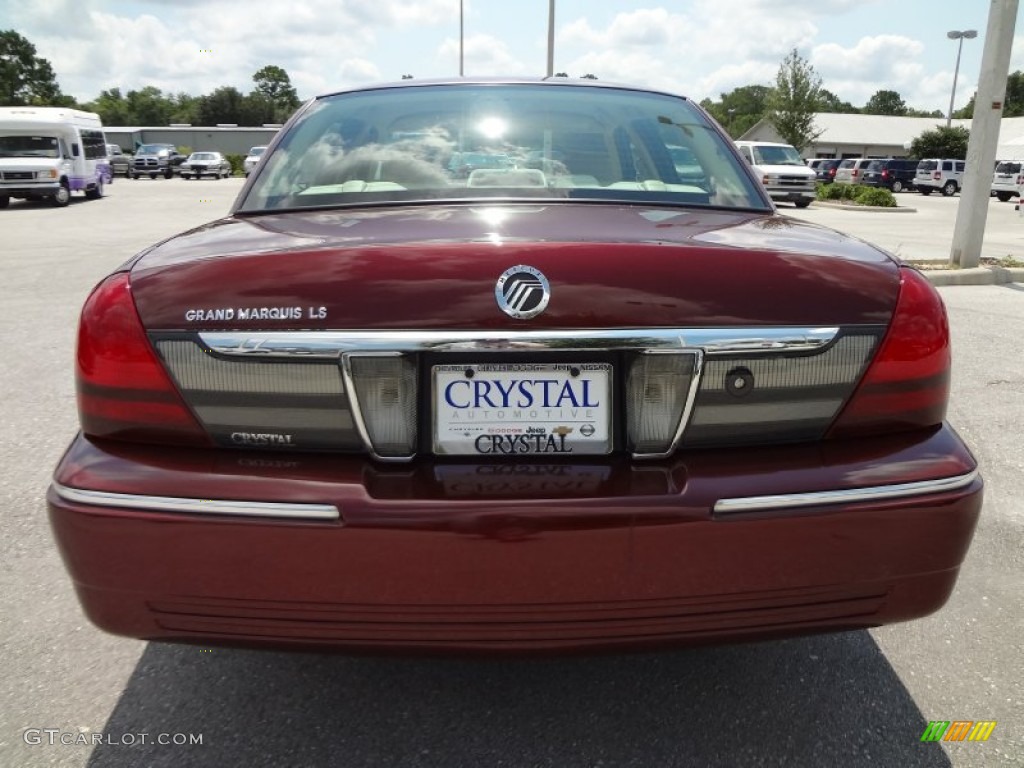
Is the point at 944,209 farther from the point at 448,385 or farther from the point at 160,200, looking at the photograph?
the point at 448,385

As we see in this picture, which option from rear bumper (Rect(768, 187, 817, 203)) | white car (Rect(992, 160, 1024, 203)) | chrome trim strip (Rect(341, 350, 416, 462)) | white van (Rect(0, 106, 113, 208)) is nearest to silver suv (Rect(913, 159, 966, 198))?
white car (Rect(992, 160, 1024, 203))

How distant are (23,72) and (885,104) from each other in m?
119

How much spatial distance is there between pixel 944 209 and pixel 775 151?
21.1 feet

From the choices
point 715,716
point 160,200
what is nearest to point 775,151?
point 160,200

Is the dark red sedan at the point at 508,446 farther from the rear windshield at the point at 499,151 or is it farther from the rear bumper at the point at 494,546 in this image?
the rear windshield at the point at 499,151

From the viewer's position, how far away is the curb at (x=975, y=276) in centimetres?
964

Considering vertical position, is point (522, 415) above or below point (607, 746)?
above

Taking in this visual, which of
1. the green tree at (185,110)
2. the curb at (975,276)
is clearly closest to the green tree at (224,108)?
the green tree at (185,110)

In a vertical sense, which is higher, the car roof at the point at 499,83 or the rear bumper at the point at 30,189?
the car roof at the point at 499,83

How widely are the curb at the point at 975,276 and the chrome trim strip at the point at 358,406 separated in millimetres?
9216

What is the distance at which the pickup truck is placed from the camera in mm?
45375

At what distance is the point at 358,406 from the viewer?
177cm

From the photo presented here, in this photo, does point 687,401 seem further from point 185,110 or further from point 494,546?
point 185,110

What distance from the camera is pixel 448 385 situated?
177 cm
